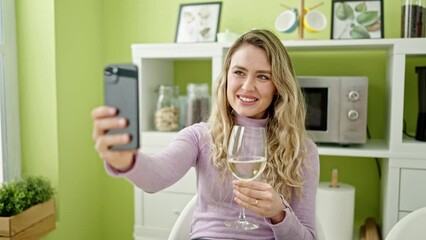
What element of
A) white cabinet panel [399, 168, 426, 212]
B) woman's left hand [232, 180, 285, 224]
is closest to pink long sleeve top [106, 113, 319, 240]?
woman's left hand [232, 180, 285, 224]

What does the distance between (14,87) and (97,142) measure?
146 centimetres

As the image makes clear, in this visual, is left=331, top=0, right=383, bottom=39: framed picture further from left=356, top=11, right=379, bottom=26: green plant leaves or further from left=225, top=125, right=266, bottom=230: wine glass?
left=225, top=125, right=266, bottom=230: wine glass

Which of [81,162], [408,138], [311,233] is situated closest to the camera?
[311,233]

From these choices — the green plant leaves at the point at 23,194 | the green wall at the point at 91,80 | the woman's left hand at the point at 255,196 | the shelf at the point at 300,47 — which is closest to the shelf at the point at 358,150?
the green wall at the point at 91,80

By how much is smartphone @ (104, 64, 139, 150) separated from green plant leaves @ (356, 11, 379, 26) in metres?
1.47

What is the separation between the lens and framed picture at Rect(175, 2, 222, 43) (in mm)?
2148

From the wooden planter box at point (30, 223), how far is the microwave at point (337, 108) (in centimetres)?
117

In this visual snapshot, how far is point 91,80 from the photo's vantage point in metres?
2.33

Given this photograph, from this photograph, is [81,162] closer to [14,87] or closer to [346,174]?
[14,87]

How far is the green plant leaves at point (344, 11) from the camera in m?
1.94

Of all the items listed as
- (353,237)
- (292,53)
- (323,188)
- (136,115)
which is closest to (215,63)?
(292,53)

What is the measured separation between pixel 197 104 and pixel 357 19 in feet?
2.71

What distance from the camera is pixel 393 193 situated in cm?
172

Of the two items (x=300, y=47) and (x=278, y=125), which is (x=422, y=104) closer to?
(x=300, y=47)
